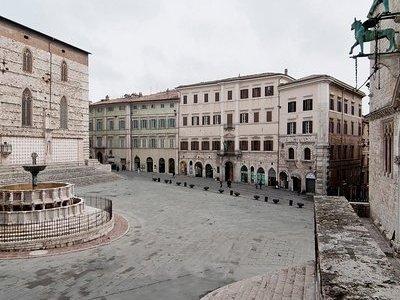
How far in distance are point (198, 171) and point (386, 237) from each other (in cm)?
3325

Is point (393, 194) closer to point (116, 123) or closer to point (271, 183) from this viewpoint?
point (271, 183)

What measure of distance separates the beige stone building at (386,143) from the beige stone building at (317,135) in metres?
16.2

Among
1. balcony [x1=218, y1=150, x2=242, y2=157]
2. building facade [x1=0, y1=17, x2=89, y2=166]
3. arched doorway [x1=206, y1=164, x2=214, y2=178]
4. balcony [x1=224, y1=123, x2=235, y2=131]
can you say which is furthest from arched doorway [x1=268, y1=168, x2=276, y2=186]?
building facade [x1=0, y1=17, x2=89, y2=166]

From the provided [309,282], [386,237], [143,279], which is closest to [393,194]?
[386,237]

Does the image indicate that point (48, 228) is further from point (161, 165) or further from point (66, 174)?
point (161, 165)

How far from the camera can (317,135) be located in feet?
104

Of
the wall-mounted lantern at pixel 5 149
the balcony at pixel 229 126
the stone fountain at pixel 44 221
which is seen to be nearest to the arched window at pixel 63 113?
the wall-mounted lantern at pixel 5 149

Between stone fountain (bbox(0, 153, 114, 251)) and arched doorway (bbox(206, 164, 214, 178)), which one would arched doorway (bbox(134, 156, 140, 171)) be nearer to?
arched doorway (bbox(206, 164, 214, 178))

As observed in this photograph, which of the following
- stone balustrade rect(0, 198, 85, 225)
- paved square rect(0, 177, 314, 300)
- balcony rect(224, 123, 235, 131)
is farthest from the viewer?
balcony rect(224, 123, 235, 131)

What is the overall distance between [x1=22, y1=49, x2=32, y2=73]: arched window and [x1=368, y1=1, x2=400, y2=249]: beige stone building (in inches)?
1184

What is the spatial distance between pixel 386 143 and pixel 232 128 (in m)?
27.5

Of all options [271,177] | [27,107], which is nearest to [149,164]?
[271,177]

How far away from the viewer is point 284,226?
17500 millimetres

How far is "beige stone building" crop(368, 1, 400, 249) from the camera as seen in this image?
10469 mm
